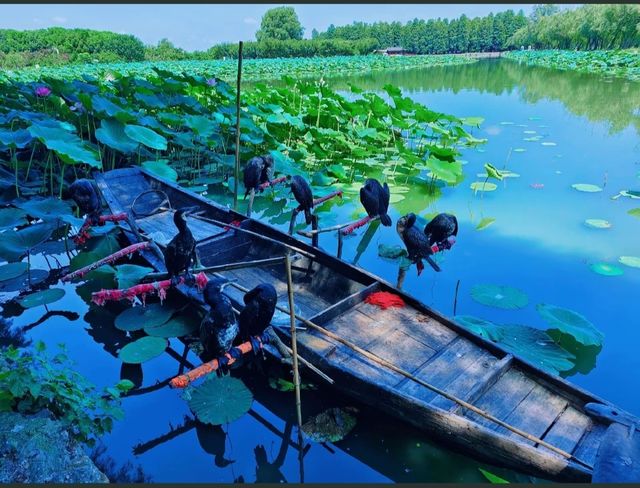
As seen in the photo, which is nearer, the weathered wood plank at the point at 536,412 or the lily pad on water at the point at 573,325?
the weathered wood plank at the point at 536,412

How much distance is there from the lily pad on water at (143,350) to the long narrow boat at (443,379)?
0.84 m

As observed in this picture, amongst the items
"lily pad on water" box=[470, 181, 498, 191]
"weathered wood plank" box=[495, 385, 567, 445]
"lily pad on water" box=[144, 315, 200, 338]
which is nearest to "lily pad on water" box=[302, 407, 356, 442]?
"weathered wood plank" box=[495, 385, 567, 445]

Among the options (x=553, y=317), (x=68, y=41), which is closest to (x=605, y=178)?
(x=553, y=317)

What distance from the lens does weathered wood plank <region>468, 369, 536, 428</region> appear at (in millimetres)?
2551

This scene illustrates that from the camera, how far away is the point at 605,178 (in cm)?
778

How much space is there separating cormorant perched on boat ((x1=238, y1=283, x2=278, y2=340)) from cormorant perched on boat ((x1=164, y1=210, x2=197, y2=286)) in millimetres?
850

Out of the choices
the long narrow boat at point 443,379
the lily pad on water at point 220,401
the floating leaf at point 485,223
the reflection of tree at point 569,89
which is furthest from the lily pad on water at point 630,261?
the reflection of tree at point 569,89

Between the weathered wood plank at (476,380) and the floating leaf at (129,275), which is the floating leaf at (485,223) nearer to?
the weathered wood plank at (476,380)

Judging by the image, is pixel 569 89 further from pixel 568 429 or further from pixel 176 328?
pixel 176 328

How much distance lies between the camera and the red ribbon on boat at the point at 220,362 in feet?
7.91

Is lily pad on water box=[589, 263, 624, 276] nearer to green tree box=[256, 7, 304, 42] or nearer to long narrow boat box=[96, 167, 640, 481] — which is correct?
long narrow boat box=[96, 167, 640, 481]

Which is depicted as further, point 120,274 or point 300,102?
point 300,102

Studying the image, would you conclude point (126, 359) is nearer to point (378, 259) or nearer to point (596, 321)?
point (378, 259)

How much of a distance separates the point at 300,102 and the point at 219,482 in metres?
9.23
